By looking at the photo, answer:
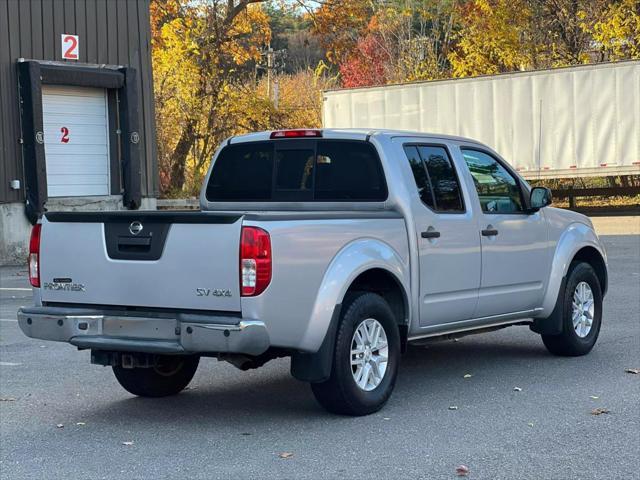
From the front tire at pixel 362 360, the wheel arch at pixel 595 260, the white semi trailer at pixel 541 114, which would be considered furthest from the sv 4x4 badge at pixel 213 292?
the white semi trailer at pixel 541 114

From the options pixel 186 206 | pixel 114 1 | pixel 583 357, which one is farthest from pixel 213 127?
pixel 583 357

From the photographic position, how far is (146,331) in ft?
22.3

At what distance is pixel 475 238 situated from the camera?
27.4 ft

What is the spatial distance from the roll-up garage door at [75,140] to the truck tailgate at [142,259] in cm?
1492

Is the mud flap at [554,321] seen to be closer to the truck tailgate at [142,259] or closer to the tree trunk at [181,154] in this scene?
the truck tailgate at [142,259]

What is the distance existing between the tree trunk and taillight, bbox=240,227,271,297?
2898cm

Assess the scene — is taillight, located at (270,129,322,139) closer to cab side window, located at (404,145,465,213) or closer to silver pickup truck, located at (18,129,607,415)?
silver pickup truck, located at (18,129,607,415)

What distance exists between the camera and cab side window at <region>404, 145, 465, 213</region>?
8109mm

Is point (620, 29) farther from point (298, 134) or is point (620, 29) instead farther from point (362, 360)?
point (362, 360)

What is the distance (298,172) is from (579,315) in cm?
292

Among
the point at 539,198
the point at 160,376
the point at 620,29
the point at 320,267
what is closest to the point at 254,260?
the point at 320,267

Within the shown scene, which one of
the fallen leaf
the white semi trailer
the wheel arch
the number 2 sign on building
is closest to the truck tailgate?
the fallen leaf

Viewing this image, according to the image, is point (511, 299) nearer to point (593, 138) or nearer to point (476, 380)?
point (476, 380)

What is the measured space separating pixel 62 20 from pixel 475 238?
15300mm
